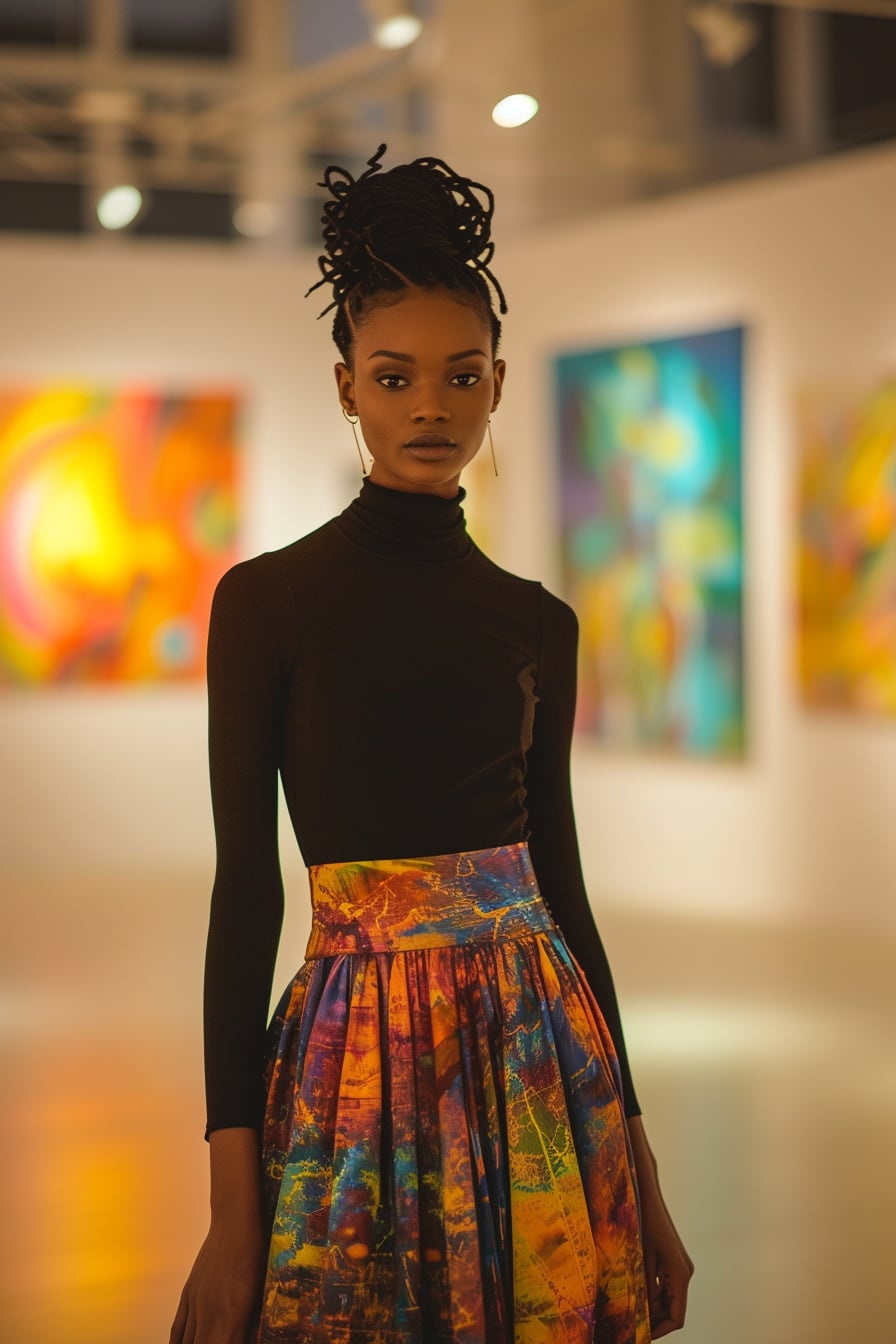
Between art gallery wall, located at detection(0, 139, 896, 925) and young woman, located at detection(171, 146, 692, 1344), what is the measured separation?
23.6 ft

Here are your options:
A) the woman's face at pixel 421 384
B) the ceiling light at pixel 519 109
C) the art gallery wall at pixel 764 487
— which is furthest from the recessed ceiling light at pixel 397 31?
the woman's face at pixel 421 384

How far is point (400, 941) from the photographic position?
6.11ft

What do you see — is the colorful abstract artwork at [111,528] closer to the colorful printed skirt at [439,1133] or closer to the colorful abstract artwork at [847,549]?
the colorful abstract artwork at [847,549]

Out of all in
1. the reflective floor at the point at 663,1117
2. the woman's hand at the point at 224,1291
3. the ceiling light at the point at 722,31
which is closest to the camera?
the woman's hand at the point at 224,1291

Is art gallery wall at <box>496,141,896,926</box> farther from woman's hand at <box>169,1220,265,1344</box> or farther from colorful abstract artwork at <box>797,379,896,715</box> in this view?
woman's hand at <box>169,1220,265,1344</box>

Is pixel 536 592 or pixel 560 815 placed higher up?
pixel 536 592

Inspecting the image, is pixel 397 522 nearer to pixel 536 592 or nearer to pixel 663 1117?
pixel 536 592

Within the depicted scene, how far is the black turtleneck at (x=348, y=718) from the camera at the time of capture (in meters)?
1.84

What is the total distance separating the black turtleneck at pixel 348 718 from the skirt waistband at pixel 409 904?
0.02 metres

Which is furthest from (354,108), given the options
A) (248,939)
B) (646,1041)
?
(248,939)

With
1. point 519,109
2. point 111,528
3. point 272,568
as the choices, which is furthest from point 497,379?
point 111,528

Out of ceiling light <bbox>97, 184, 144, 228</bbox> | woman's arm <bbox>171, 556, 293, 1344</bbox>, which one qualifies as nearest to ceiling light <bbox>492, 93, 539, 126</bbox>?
ceiling light <bbox>97, 184, 144, 228</bbox>

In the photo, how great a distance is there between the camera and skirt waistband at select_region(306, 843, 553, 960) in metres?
1.86

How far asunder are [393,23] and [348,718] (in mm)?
6671
